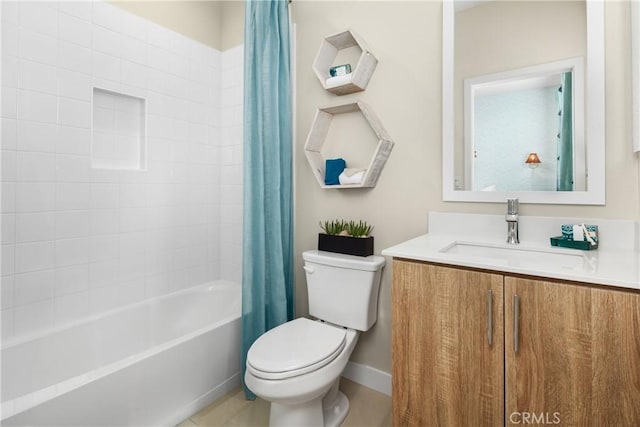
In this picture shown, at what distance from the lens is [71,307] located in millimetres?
1736

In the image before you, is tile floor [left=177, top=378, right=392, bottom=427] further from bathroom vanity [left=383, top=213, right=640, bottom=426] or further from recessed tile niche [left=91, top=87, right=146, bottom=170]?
recessed tile niche [left=91, top=87, right=146, bottom=170]

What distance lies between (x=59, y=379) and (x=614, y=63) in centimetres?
278

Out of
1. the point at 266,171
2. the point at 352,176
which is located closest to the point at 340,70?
the point at 352,176

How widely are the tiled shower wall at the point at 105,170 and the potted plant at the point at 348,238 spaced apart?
87 cm

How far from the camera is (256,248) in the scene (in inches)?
70.0

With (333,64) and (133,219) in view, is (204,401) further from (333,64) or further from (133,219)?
(333,64)

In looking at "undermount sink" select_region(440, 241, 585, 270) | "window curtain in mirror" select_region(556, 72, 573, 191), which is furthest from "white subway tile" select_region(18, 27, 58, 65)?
"window curtain in mirror" select_region(556, 72, 573, 191)

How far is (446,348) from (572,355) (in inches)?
13.2

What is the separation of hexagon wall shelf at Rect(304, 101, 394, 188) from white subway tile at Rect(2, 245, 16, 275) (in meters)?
1.51

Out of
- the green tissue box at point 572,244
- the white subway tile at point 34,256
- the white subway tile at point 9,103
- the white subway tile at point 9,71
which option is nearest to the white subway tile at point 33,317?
the white subway tile at point 34,256

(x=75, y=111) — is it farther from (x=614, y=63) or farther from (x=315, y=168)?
(x=614, y=63)

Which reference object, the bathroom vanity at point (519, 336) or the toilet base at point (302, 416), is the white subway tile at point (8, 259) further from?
the bathroom vanity at point (519, 336)

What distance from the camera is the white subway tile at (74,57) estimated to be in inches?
66.2

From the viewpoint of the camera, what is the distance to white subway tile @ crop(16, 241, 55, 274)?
5.16 ft
